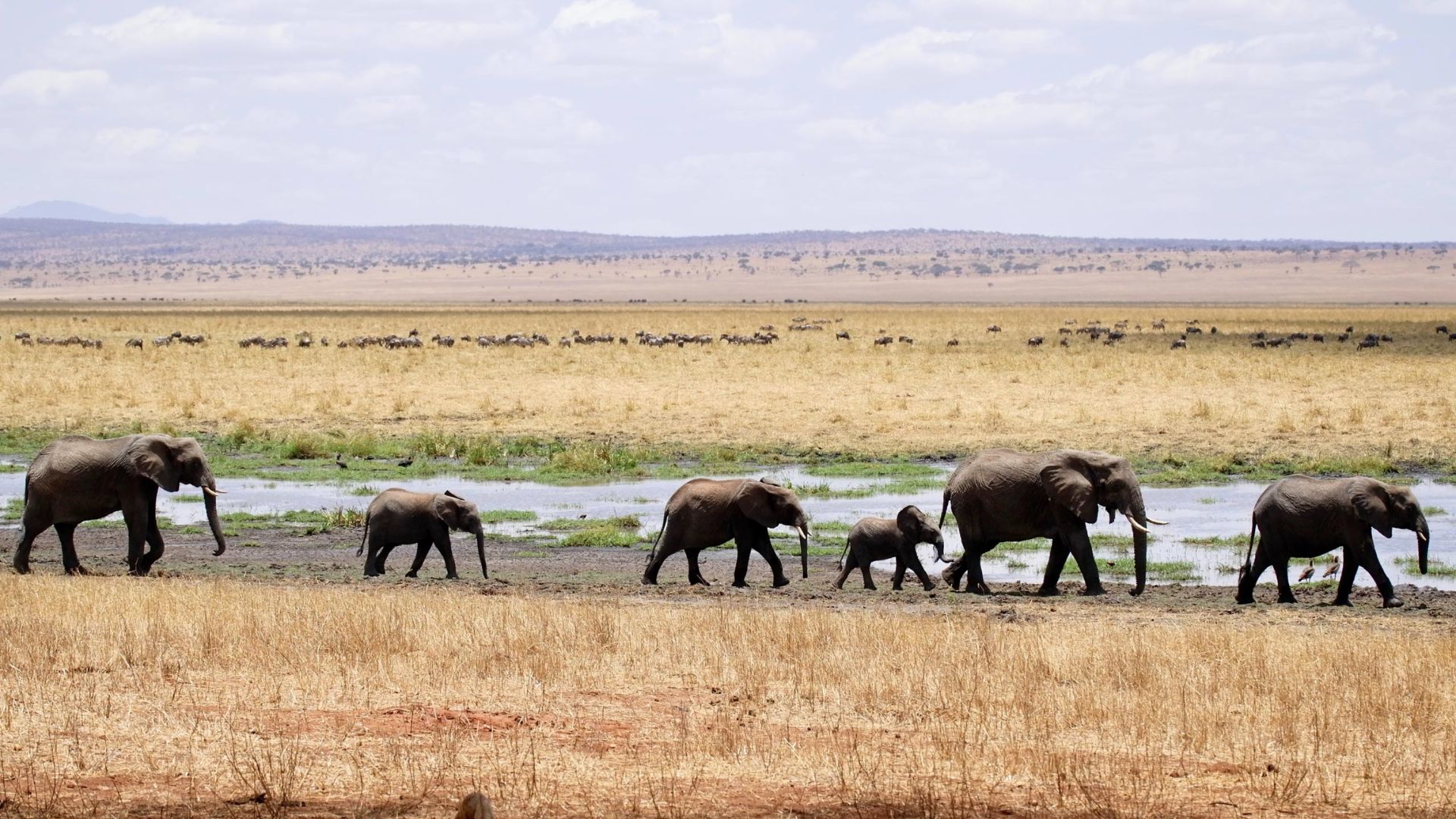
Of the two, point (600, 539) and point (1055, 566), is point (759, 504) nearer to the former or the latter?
point (1055, 566)

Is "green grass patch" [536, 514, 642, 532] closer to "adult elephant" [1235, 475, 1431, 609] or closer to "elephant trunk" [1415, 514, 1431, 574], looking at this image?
"adult elephant" [1235, 475, 1431, 609]

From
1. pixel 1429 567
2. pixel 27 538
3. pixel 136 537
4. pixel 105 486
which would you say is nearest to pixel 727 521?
pixel 136 537

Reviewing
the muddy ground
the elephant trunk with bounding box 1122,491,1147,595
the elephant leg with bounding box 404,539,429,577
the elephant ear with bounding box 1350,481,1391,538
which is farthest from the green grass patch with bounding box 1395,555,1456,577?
the elephant leg with bounding box 404,539,429,577

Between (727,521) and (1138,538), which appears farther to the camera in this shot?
(727,521)

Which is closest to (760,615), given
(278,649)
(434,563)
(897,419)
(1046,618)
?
(1046,618)

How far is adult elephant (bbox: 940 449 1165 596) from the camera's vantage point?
16.0m

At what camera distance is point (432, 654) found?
37.0 feet

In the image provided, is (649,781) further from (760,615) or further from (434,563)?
(434,563)

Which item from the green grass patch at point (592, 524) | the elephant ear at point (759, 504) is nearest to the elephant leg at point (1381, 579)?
the elephant ear at point (759, 504)

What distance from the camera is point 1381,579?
15.0 meters

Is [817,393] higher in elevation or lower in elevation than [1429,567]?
higher

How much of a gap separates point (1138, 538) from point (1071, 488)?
2.71 feet

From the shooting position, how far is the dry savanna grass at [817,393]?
98.2 ft

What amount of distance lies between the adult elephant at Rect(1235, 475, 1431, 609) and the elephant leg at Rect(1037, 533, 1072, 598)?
5.28 ft
